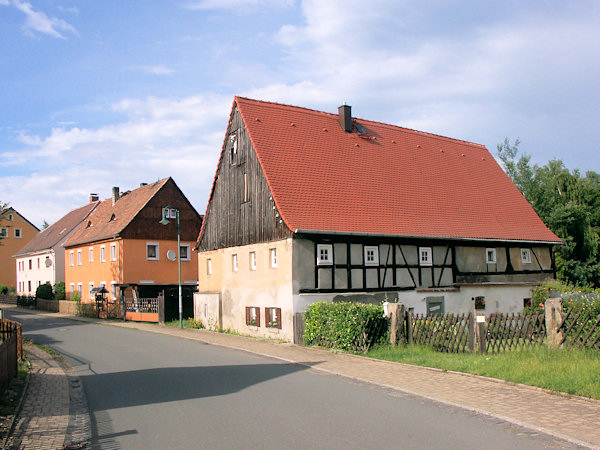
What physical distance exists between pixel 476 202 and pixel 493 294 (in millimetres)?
5212

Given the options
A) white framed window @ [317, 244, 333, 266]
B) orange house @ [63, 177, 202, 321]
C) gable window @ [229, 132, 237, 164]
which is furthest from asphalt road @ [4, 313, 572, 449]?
orange house @ [63, 177, 202, 321]

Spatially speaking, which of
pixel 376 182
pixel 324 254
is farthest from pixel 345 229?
pixel 376 182

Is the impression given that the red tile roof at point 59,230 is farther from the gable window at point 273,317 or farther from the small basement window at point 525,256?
the small basement window at point 525,256

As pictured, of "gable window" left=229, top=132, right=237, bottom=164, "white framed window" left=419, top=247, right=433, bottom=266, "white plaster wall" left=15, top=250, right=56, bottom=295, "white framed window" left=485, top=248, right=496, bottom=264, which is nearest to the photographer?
"white framed window" left=419, top=247, right=433, bottom=266

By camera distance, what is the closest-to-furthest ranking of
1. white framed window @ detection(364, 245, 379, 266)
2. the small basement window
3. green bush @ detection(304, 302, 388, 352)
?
green bush @ detection(304, 302, 388, 352), white framed window @ detection(364, 245, 379, 266), the small basement window

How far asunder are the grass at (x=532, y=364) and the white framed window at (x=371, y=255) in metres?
7.82

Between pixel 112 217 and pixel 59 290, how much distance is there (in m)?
10.8

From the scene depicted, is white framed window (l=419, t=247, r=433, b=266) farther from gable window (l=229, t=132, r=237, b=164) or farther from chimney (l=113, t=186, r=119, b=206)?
chimney (l=113, t=186, r=119, b=206)

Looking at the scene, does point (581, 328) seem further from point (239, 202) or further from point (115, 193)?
point (115, 193)

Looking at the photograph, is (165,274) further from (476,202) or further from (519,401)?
(519,401)

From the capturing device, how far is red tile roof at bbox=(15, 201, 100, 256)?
56.8 metres

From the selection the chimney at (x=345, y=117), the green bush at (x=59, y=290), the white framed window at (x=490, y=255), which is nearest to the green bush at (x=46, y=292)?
the green bush at (x=59, y=290)

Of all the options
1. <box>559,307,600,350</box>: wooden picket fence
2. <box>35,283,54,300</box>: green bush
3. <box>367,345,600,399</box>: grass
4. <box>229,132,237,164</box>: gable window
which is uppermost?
<box>229,132,237,164</box>: gable window

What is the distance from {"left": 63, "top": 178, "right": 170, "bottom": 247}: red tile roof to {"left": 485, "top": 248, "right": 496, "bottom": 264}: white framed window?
82.7 ft
